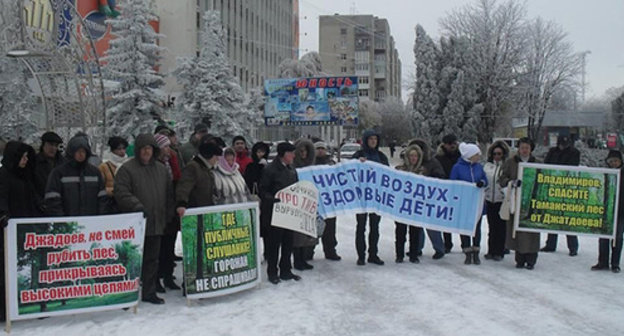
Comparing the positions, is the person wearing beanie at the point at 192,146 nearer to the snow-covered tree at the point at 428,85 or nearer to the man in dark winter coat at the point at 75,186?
the man in dark winter coat at the point at 75,186

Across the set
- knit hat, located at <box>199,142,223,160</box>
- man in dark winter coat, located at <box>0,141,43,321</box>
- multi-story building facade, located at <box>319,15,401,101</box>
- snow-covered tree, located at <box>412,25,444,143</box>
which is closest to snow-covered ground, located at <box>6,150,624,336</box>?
man in dark winter coat, located at <box>0,141,43,321</box>

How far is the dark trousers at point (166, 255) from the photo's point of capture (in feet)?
24.7

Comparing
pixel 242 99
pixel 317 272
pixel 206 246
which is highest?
pixel 242 99

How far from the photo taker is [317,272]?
28.4 ft

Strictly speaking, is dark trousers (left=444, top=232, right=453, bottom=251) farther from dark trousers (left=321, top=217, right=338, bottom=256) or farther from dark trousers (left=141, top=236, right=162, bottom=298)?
dark trousers (left=141, top=236, right=162, bottom=298)

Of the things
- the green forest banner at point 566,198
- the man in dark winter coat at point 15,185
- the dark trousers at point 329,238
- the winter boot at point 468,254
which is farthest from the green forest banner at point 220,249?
the green forest banner at point 566,198

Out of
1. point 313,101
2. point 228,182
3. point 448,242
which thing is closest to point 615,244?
point 448,242

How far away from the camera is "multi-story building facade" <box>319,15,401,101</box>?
118m

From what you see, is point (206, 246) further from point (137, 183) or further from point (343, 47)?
point (343, 47)

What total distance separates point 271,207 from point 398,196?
2118mm

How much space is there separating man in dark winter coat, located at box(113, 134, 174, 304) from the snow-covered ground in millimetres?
475

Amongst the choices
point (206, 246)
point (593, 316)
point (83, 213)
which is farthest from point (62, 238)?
point (593, 316)

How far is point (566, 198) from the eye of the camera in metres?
8.86

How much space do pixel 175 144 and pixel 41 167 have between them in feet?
6.97
